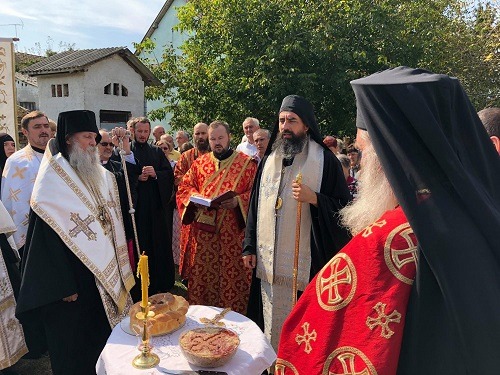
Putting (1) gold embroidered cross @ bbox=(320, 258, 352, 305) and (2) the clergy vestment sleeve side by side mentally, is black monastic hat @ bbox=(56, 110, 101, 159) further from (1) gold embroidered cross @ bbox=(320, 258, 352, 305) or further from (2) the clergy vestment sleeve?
(1) gold embroidered cross @ bbox=(320, 258, 352, 305)

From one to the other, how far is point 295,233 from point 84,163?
181 cm

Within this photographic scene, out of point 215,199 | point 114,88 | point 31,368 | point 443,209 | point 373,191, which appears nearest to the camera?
point 443,209

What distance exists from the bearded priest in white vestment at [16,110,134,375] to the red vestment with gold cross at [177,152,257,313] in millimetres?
1049

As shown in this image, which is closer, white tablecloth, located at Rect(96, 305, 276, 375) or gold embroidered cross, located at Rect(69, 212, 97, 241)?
white tablecloth, located at Rect(96, 305, 276, 375)

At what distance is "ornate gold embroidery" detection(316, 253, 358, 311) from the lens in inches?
47.4

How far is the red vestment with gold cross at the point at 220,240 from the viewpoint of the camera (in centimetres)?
434

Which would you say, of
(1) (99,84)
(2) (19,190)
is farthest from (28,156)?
(1) (99,84)

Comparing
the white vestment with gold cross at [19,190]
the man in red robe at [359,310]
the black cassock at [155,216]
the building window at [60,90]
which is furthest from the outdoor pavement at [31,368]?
the building window at [60,90]

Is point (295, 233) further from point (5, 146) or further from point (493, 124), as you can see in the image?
point (5, 146)

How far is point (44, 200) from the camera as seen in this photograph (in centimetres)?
298

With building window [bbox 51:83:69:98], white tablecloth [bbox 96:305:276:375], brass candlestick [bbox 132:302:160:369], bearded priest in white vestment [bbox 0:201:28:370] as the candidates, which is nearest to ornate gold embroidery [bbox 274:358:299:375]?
white tablecloth [bbox 96:305:276:375]

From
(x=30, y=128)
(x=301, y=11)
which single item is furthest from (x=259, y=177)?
(x=301, y=11)

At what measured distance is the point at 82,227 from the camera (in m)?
3.09

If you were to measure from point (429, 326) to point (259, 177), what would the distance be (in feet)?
8.85
